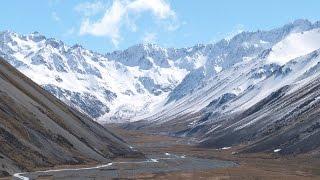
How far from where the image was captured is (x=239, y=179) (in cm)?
13812

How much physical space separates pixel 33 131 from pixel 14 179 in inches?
1733

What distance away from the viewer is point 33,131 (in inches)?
6329

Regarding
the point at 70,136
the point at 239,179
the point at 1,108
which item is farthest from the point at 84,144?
the point at 239,179

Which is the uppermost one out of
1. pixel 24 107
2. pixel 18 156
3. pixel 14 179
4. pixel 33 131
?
pixel 24 107

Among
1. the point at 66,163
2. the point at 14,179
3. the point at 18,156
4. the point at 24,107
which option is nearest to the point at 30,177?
the point at 14,179

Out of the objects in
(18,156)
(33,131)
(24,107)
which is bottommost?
(18,156)

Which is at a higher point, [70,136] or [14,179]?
[70,136]

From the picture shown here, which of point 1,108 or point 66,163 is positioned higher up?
point 1,108

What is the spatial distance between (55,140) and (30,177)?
45628mm

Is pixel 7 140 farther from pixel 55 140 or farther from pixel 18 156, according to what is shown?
pixel 55 140

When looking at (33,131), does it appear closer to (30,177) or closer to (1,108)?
(1,108)

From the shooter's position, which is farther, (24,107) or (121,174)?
(24,107)

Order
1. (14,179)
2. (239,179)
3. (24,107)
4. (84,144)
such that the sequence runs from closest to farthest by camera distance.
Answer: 1. (14,179)
2. (239,179)
3. (24,107)
4. (84,144)

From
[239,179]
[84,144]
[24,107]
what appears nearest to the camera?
[239,179]
